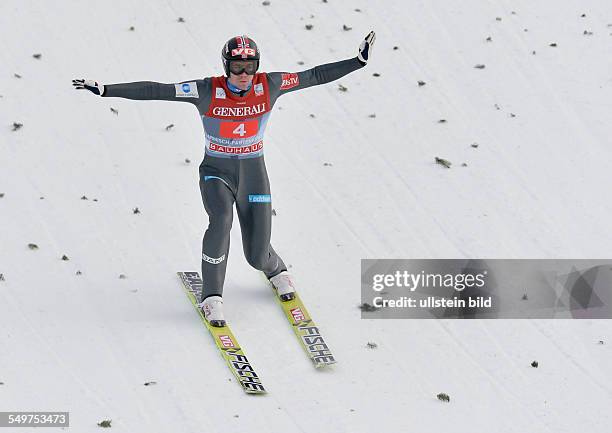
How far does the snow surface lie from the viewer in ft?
35.5

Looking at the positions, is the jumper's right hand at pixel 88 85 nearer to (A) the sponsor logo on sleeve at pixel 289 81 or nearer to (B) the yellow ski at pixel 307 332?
(A) the sponsor logo on sleeve at pixel 289 81

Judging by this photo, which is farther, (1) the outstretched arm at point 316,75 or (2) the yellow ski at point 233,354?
(1) the outstretched arm at point 316,75

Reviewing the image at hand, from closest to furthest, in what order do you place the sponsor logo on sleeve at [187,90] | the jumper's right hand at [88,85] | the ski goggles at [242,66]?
the jumper's right hand at [88,85], the ski goggles at [242,66], the sponsor logo on sleeve at [187,90]

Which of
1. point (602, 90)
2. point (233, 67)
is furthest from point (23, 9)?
point (602, 90)

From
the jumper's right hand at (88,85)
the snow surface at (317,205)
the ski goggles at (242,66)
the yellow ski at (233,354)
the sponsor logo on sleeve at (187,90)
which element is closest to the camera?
the snow surface at (317,205)

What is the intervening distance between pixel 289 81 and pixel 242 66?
0.65m

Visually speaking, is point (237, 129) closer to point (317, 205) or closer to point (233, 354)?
point (233, 354)

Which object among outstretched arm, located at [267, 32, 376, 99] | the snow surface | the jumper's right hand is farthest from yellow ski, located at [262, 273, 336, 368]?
the jumper's right hand

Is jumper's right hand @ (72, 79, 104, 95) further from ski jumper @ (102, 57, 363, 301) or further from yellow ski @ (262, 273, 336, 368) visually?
yellow ski @ (262, 273, 336, 368)

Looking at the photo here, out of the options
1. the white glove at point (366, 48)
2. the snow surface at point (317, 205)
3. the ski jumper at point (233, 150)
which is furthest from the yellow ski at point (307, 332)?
the white glove at point (366, 48)

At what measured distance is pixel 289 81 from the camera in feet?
39.0

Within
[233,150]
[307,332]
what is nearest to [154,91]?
[233,150]

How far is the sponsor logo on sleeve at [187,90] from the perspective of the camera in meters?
11.5

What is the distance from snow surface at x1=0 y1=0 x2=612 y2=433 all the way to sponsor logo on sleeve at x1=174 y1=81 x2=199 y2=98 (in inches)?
85.3
